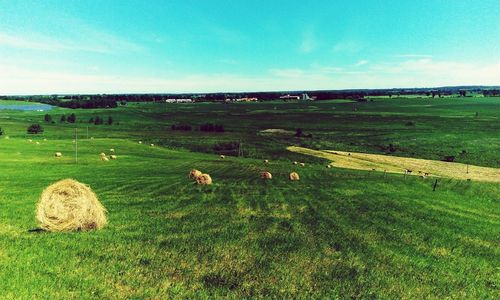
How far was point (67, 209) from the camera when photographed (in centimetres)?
1892

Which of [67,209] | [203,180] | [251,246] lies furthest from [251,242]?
[203,180]

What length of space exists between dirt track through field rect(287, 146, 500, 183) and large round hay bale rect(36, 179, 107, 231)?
57.6m

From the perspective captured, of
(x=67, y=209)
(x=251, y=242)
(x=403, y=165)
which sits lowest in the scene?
(x=403, y=165)

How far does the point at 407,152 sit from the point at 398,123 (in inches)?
2239

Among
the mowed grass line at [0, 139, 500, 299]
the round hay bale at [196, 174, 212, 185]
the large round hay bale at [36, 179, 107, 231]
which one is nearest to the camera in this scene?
the mowed grass line at [0, 139, 500, 299]

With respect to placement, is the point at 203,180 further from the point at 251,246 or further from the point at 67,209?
the point at 251,246

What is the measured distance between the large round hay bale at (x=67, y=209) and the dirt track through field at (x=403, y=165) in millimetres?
57587

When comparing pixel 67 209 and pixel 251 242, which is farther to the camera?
pixel 67 209

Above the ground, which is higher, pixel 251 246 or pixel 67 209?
pixel 67 209

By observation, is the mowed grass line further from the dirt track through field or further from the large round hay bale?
the dirt track through field

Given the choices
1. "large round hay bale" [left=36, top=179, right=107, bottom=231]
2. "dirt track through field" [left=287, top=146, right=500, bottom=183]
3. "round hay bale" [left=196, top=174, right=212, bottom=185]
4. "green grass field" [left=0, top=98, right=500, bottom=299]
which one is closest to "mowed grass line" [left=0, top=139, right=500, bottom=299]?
"green grass field" [left=0, top=98, right=500, bottom=299]

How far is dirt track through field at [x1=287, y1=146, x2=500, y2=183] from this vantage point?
6794 centimetres

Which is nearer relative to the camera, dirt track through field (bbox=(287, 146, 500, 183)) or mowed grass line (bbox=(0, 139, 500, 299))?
mowed grass line (bbox=(0, 139, 500, 299))

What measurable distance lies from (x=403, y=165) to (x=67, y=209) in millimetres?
69804
